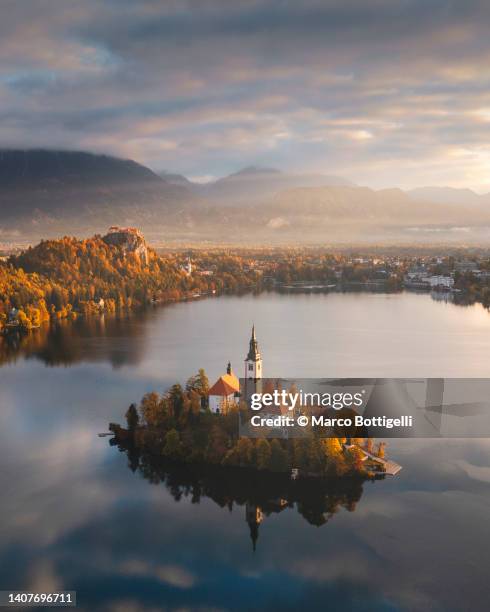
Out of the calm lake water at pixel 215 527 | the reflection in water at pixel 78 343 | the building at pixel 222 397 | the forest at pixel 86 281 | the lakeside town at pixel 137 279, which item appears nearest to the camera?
the calm lake water at pixel 215 527


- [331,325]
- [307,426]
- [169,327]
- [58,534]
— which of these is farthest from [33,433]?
[331,325]

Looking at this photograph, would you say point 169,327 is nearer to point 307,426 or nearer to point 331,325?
point 331,325

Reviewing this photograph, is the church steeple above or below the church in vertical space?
below

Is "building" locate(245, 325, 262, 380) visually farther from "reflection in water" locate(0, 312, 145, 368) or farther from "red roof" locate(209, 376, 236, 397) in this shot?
"reflection in water" locate(0, 312, 145, 368)

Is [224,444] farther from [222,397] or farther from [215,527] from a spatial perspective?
[215,527]

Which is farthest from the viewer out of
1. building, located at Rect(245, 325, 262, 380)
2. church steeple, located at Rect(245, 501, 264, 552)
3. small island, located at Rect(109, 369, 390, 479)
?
building, located at Rect(245, 325, 262, 380)

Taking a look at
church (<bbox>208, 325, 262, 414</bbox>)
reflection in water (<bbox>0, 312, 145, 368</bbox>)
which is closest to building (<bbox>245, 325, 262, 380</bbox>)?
church (<bbox>208, 325, 262, 414</bbox>)

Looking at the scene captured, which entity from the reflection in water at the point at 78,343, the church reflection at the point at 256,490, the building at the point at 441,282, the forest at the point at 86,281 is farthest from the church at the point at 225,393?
the building at the point at 441,282

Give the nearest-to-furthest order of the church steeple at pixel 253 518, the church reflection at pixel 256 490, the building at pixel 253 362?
1. the church steeple at pixel 253 518
2. the church reflection at pixel 256 490
3. the building at pixel 253 362

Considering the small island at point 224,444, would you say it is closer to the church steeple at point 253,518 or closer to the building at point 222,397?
the building at point 222,397

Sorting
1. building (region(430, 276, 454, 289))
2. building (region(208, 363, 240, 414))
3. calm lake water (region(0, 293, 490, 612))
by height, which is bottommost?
calm lake water (region(0, 293, 490, 612))
